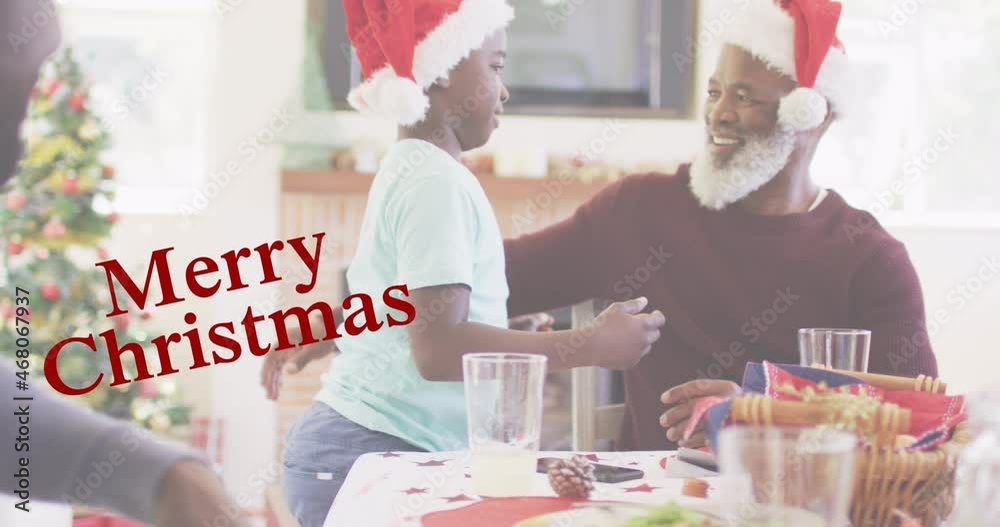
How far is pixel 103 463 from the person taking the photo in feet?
1.62

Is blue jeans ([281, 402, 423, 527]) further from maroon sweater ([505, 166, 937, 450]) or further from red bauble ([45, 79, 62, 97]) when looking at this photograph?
red bauble ([45, 79, 62, 97])

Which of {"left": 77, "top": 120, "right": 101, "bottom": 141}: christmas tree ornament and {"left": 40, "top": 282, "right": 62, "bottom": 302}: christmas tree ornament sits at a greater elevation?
{"left": 77, "top": 120, "right": 101, "bottom": 141}: christmas tree ornament

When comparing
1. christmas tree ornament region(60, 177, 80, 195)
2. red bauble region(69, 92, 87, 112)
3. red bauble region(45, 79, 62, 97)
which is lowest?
christmas tree ornament region(60, 177, 80, 195)

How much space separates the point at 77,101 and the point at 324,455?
2420mm

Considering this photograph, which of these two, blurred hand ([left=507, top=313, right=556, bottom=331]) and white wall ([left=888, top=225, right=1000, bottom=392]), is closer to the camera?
blurred hand ([left=507, top=313, right=556, bottom=331])

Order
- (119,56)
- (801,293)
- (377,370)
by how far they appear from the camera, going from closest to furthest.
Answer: (377,370) → (801,293) → (119,56)

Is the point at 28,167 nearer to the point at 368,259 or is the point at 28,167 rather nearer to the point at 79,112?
the point at 79,112

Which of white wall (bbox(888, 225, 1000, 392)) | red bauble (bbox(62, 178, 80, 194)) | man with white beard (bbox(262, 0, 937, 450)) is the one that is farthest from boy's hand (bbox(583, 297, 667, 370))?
white wall (bbox(888, 225, 1000, 392))

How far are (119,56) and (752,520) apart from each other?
12.7 ft

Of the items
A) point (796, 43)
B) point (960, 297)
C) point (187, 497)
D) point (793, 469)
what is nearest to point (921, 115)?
point (960, 297)

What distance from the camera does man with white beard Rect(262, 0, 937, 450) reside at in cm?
172

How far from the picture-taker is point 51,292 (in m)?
3.31

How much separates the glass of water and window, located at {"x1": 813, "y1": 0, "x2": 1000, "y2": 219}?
316 cm

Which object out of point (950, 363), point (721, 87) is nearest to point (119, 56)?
point (721, 87)
